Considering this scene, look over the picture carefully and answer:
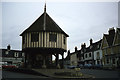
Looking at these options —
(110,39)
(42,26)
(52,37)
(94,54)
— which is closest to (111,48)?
(110,39)

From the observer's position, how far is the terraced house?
38.3 m

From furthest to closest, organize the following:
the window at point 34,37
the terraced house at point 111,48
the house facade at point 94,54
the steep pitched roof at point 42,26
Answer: the house facade at point 94,54 < the terraced house at point 111,48 < the steep pitched roof at point 42,26 < the window at point 34,37

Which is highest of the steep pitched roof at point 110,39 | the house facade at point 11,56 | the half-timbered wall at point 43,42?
the steep pitched roof at point 110,39

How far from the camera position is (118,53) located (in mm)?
37969

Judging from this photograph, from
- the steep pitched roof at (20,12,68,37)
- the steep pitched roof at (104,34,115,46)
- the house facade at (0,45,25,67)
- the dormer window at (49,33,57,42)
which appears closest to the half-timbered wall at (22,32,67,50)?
the dormer window at (49,33,57,42)

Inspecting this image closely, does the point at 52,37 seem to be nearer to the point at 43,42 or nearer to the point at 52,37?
the point at 52,37

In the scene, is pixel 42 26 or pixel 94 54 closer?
pixel 42 26

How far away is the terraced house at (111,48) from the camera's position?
38344 mm

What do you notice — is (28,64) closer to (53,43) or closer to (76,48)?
(53,43)

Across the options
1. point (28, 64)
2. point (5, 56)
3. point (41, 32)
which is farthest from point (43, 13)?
point (5, 56)

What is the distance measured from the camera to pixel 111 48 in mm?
41375

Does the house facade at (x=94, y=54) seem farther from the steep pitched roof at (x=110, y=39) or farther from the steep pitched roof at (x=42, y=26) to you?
the steep pitched roof at (x=42, y=26)

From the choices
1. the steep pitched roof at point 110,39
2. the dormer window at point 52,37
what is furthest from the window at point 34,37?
the steep pitched roof at point 110,39

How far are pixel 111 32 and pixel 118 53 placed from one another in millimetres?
6717
